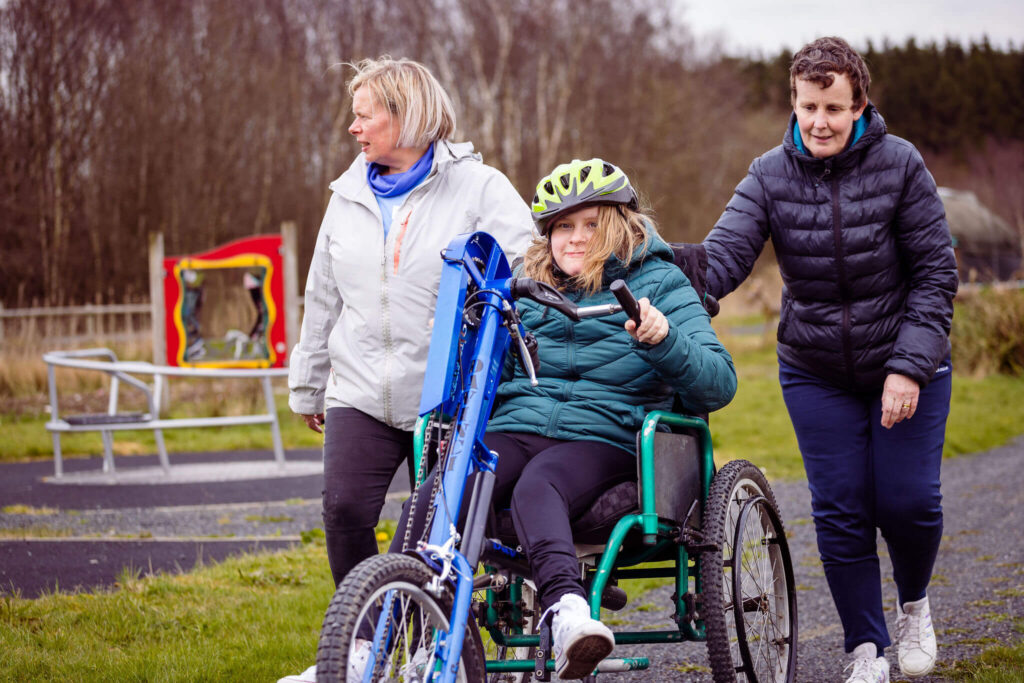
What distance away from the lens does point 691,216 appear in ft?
120

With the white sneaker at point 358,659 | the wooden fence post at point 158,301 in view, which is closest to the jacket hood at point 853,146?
the white sneaker at point 358,659

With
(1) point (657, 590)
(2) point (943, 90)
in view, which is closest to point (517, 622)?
(1) point (657, 590)

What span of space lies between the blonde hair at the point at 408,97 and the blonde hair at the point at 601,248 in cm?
58

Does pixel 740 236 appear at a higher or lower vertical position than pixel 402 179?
lower

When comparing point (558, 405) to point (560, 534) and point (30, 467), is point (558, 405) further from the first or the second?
point (30, 467)

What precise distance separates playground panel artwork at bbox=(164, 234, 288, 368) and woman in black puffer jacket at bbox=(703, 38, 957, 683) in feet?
25.1

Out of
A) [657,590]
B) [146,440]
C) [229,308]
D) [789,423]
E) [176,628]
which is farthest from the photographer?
[789,423]

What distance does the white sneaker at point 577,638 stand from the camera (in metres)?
2.77

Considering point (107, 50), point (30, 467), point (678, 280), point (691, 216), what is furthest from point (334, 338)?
point (691, 216)

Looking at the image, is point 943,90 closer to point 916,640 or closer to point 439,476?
point 916,640

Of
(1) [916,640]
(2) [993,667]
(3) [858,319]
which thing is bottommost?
(2) [993,667]

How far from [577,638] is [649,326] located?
2.73ft

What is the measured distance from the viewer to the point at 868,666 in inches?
150

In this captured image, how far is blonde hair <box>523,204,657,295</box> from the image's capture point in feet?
11.4
